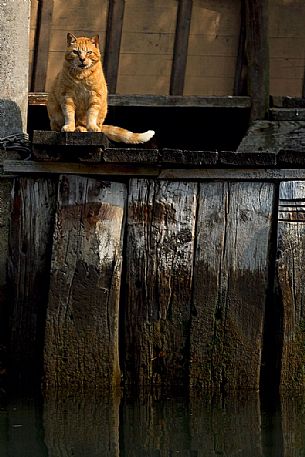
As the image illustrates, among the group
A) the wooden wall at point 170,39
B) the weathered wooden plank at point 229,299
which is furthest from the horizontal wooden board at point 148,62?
the weathered wooden plank at point 229,299

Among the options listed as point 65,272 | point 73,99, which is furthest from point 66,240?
point 73,99

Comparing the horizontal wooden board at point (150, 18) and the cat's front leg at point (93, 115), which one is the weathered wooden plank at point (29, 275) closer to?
the cat's front leg at point (93, 115)

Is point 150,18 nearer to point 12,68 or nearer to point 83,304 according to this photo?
point 12,68

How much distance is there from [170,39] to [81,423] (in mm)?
4184

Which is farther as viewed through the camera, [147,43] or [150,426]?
[147,43]

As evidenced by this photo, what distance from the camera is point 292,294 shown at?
7.70 meters

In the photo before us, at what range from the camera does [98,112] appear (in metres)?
8.73

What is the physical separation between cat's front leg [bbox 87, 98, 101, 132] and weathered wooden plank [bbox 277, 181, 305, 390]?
5.61 ft

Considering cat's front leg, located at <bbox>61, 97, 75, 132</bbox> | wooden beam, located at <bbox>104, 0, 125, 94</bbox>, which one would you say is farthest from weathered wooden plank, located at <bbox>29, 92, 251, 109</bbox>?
cat's front leg, located at <bbox>61, 97, 75, 132</bbox>

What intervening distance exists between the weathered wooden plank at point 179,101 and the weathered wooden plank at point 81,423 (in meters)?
3.04

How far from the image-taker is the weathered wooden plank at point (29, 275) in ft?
25.9

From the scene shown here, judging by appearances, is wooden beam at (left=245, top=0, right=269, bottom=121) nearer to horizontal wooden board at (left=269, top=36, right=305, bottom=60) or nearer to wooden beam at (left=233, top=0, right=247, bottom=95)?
wooden beam at (left=233, top=0, right=247, bottom=95)

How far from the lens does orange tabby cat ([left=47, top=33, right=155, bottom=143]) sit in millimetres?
8633

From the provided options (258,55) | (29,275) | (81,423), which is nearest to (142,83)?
(258,55)
